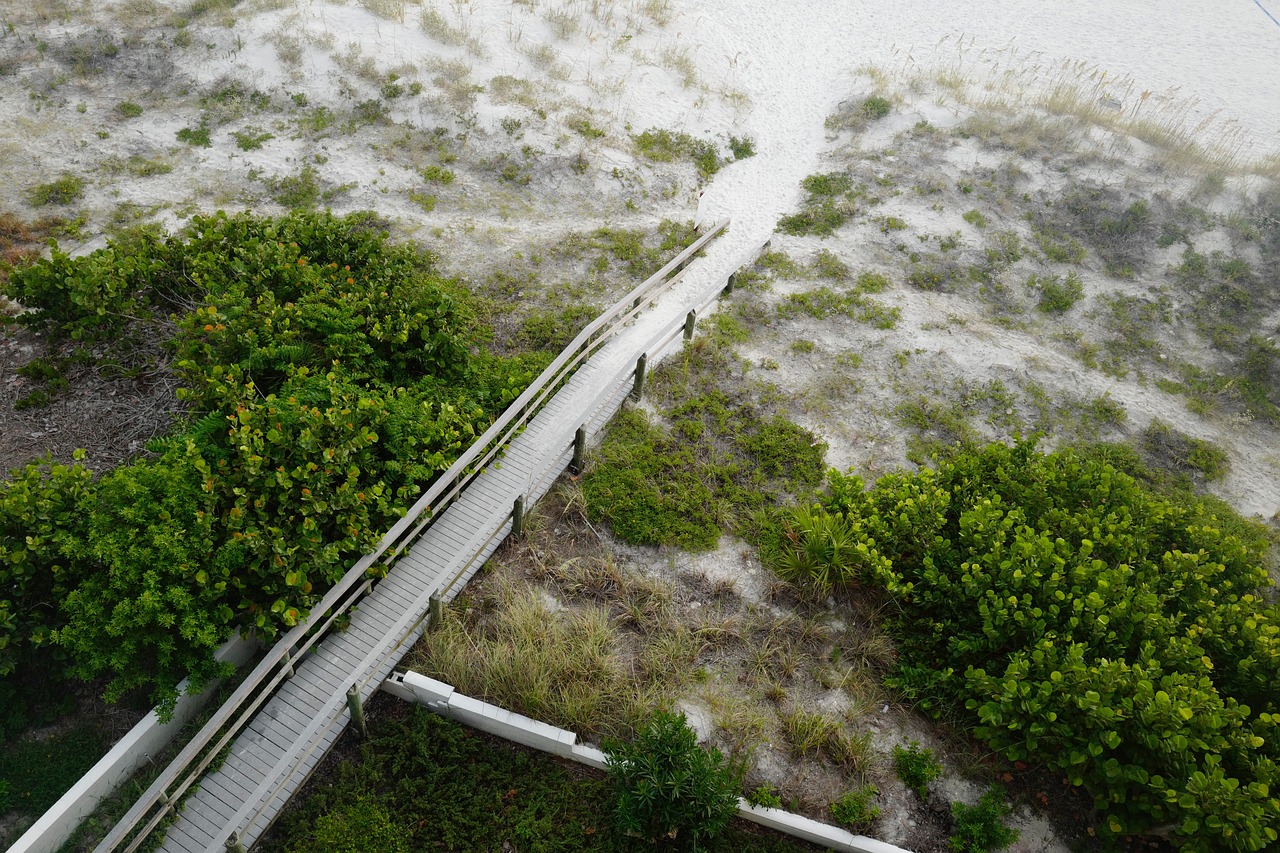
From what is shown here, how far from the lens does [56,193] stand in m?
14.8

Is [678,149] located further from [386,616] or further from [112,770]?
[112,770]

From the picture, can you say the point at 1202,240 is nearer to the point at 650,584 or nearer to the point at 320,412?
the point at 650,584

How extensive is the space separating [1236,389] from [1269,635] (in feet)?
26.9

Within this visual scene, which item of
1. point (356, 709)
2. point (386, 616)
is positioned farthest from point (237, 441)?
point (356, 709)

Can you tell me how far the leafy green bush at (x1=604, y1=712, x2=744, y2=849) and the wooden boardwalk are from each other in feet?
9.92

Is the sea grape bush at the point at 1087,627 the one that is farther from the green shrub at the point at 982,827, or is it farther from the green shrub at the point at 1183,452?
the green shrub at the point at 1183,452

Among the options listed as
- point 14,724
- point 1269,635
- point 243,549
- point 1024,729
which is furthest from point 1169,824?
point 14,724

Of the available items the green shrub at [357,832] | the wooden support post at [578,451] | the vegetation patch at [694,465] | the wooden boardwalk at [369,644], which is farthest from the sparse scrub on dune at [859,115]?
the green shrub at [357,832]

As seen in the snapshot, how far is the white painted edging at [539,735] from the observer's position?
25.7 ft

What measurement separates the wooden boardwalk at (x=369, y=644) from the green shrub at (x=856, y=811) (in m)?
5.10

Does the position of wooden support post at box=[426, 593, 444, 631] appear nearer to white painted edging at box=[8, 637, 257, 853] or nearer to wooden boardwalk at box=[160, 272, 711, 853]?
wooden boardwalk at box=[160, 272, 711, 853]

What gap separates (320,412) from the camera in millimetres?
9148

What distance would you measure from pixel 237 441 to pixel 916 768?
8.49 meters

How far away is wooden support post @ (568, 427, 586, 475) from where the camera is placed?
1084cm
